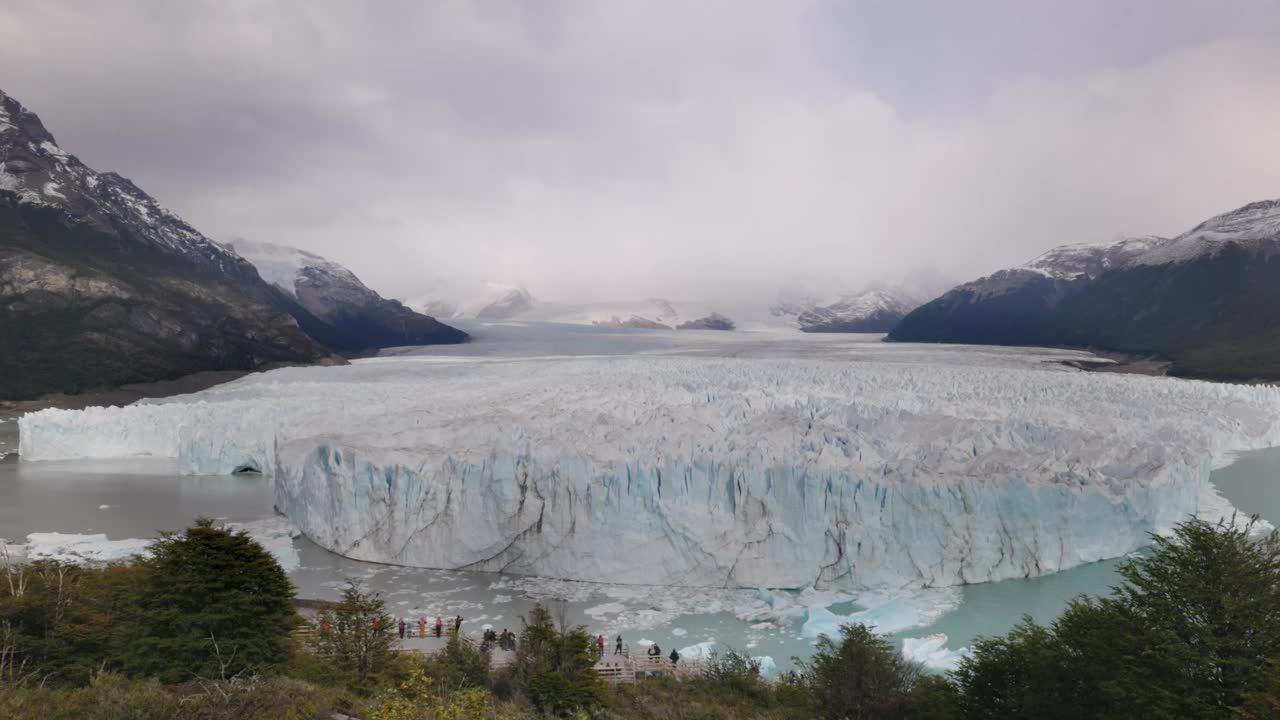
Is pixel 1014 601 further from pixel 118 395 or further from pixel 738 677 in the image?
pixel 118 395

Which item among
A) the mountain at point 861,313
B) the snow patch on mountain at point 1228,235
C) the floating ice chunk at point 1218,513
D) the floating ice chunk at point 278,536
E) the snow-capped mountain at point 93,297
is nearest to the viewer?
the floating ice chunk at point 278,536

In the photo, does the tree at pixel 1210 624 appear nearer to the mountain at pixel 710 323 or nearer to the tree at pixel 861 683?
the tree at pixel 861 683

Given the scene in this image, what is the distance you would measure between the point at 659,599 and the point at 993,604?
24.0 feet

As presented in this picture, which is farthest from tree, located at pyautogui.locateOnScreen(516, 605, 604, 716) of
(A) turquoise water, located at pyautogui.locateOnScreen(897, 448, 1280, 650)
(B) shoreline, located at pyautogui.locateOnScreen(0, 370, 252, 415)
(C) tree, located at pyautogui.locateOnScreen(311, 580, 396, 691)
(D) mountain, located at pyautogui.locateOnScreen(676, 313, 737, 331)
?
(D) mountain, located at pyautogui.locateOnScreen(676, 313, 737, 331)

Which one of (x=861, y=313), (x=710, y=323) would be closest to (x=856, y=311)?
(x=861, y=313)

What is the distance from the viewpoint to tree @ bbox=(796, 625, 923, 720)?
394 inches

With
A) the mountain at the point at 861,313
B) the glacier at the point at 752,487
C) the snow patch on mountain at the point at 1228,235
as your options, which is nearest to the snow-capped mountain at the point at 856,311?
the mountain at the point at 861,313

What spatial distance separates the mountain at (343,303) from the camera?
12106 cm

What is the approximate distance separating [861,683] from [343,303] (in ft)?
454

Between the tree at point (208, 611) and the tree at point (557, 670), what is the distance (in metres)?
3.77

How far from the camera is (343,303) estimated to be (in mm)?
132000

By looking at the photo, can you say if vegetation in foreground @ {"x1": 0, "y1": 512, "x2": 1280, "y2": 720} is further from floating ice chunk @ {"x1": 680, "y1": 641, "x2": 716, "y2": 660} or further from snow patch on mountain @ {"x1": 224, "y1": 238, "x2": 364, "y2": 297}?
snow patch on mountain @ {"x1": 224, "y1": 238, "x2": 364, "y2": 297}

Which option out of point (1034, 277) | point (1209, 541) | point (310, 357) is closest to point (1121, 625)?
point (1209, 541)

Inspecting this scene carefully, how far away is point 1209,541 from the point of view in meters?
7.97
